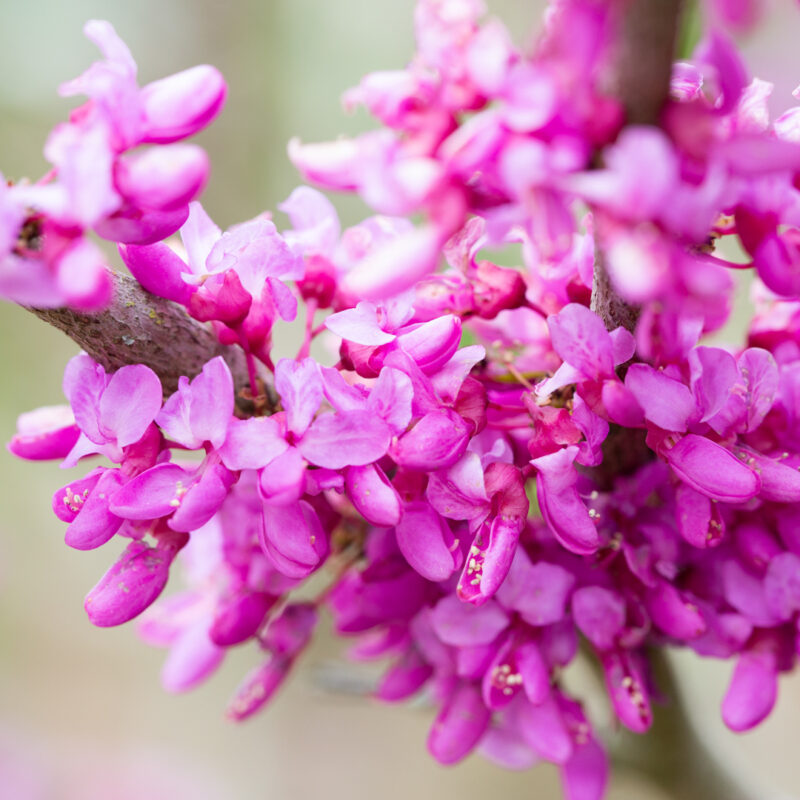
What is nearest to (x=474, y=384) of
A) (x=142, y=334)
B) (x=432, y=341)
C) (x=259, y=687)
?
(x=432, y=341)

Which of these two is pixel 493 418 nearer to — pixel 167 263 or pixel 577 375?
pixel 577 375

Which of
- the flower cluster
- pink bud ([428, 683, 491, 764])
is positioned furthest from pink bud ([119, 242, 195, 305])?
Result: pink bud ([428, 683, 491, 764])

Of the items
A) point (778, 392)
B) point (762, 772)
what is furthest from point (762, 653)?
point (762, 772)

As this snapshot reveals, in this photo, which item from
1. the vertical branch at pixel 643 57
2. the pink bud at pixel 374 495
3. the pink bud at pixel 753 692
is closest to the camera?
the vertical branch at pixel 643 57

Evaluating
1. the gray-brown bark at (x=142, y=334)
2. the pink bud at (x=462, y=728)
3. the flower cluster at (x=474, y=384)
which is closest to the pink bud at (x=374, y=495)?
the flower cluster at (x=474, y=384)

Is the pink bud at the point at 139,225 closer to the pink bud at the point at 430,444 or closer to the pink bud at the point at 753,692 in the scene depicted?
the pink bud at the point at 430,444

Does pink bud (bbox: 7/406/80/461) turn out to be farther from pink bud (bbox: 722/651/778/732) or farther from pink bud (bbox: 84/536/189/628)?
pink bud (bbox: 722/651/778/732)

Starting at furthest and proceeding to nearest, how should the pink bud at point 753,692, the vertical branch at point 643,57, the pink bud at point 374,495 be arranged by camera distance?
the pink bud at point 753,692, the pink bud at point 374,495, the vertical branch at point 643,57

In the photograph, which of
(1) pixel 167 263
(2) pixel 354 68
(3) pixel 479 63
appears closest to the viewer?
(3) pixel 479 63
